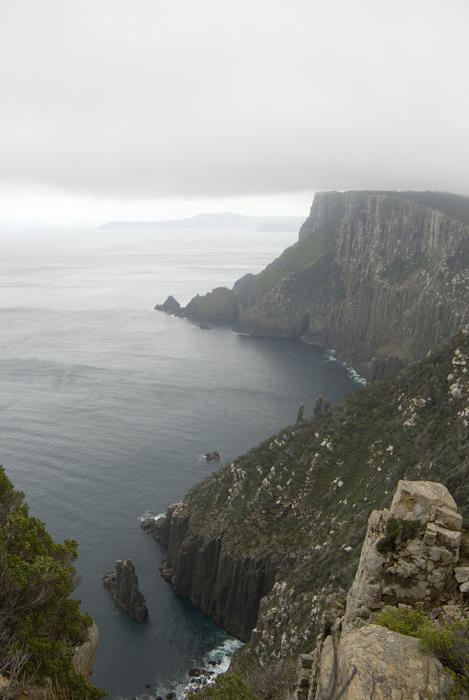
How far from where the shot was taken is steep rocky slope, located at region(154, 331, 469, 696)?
186 feet

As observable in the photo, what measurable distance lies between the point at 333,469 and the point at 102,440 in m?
65.1

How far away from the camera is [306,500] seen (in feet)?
246

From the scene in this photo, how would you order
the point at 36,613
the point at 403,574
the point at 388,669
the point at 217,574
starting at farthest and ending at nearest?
the point at 217,574 → the point at 36,613 → the point at 403,574 → the point at 388,669

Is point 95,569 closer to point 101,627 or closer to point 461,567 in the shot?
point 101,627

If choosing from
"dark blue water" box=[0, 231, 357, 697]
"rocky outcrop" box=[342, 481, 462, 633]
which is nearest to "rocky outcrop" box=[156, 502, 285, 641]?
"dark blue water" box=[0, 231, 357, 697]

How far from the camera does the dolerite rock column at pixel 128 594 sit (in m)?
72.4

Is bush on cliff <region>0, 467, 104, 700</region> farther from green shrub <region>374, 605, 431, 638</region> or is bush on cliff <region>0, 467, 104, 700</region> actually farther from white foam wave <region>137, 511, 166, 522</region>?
white foam wave <region>137, 511, 166, 522</region>

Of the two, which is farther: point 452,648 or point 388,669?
point 452,648

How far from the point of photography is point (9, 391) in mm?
155125

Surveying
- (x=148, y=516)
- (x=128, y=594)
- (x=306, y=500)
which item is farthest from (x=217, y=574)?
(x=148, y=516)

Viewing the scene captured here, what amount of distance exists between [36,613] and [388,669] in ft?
65.9

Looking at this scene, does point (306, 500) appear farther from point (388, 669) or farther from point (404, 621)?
point (388, 669)

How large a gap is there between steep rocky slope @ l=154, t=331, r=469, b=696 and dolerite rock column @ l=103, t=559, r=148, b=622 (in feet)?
28.2

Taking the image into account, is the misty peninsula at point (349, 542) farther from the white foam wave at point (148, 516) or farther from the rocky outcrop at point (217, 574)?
the white foam wave at point (148, 516)
